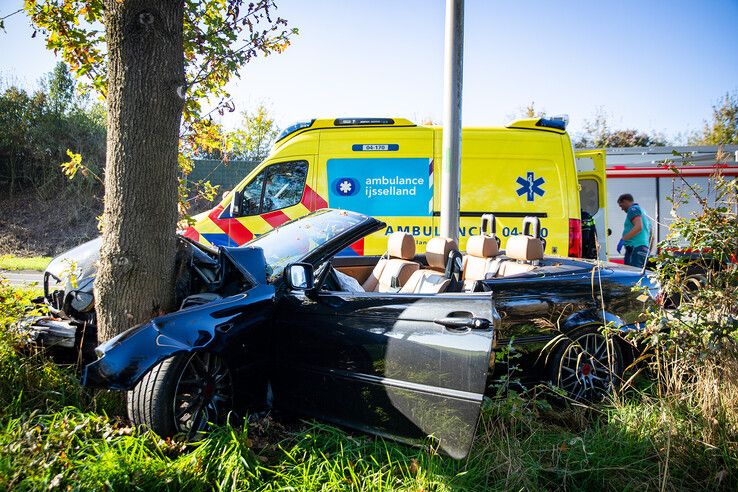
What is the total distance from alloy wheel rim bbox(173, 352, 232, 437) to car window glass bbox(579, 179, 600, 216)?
668 centimetres

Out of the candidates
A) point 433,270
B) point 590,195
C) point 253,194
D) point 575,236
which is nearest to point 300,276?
point 433,270

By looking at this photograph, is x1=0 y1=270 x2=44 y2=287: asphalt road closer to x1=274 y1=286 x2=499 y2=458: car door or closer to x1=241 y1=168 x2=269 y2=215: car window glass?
x1=241 y1=168 x2=269 y2=215: car window glass

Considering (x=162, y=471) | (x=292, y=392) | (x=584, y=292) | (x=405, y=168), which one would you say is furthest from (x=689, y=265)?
(x=405, y=168)

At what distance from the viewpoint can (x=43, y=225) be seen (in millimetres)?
17750

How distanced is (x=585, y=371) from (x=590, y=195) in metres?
5.07

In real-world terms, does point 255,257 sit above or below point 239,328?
above

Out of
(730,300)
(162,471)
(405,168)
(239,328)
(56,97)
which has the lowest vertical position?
(162,471)

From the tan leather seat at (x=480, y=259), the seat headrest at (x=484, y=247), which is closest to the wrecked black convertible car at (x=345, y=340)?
the tan leather seat at (x=480, y=259)

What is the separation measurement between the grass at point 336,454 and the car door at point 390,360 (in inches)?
6.5

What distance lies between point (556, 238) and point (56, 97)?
1917 cm

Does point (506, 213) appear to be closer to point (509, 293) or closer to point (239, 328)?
point (509, 293)

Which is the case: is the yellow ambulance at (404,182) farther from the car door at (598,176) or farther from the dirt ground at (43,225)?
the dirt ground at (43,225)

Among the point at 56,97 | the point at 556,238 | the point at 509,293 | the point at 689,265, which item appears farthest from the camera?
the point at 56,97

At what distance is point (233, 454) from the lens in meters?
2.66
